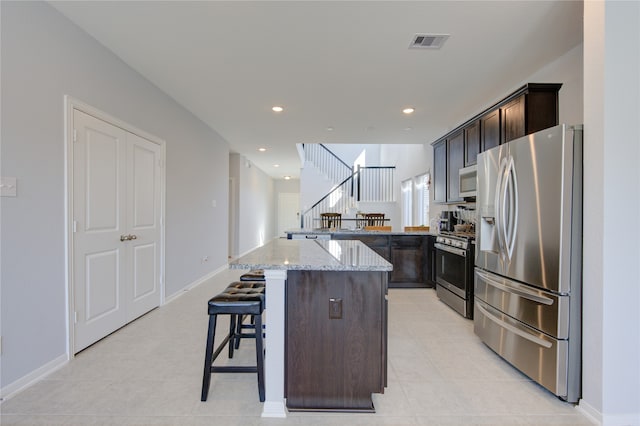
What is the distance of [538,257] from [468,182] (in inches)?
66.1

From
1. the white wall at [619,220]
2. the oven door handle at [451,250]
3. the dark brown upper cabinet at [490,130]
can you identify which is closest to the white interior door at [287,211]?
the oven door handle at [451,250]

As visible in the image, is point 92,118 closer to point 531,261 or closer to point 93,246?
point 93,246

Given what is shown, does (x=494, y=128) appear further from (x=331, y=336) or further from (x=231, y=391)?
(x=231, y=391)

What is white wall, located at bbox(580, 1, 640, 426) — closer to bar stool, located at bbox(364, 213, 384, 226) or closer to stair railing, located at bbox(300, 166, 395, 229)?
bar stool, located at bbox(364, 213, 384, 226)

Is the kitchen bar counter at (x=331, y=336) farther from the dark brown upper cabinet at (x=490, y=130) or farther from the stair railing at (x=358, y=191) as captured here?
the stair railing at (x=358, y=191)

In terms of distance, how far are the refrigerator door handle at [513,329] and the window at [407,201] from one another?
4.73 m

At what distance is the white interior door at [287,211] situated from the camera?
12.7 meters

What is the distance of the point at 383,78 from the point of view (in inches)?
133

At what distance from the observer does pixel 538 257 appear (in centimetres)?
211

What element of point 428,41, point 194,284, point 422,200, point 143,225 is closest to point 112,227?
point 143,225

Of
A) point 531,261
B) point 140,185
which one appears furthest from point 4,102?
point 531,261

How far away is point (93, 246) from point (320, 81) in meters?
2.76

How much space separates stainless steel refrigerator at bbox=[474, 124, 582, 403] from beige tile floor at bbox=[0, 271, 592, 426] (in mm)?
220

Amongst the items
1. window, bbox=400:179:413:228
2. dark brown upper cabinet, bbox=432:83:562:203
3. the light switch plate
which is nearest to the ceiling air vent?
dark brown upper cabinet, bbox=432:83:562:203
